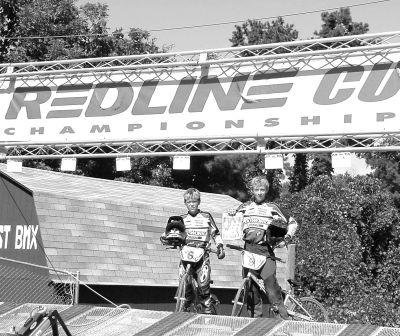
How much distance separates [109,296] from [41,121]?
508 centimetres

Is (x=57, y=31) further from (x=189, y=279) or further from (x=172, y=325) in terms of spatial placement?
(x=172, y=325)

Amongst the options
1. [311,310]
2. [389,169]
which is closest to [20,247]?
[311,310]

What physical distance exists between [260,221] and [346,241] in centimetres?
2040

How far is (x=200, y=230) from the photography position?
10031 mm

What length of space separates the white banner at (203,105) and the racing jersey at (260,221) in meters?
1.99

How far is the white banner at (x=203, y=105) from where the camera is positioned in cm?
1091

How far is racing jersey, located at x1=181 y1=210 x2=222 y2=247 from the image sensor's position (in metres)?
10.0

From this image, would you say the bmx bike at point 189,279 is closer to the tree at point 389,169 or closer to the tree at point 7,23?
the tree at point 7,23

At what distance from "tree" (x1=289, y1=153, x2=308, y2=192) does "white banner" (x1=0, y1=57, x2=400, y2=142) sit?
31774mm

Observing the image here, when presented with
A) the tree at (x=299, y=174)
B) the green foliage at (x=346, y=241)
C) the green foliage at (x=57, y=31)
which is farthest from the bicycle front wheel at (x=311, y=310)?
the tree at (x=299, y=174)

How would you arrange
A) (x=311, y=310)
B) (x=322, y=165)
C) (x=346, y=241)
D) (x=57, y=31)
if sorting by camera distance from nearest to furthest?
1. (x=311, y=310)
2. (x=346, y=241)
3. (x=57, y=31)
4. (x=322, y=165)

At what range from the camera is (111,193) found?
1923 centimetres

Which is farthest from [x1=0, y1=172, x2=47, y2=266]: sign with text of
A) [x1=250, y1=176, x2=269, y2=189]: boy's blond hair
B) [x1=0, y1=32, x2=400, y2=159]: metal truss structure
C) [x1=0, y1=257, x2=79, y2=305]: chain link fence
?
[x1=250, y1=176, x2=269, y2=189]: boy's blond hair

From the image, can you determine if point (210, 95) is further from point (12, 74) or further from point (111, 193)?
point (111, 193)
